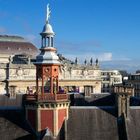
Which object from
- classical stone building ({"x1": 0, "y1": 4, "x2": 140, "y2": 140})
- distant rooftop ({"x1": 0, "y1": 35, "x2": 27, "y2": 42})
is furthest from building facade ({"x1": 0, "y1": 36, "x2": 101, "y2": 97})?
classical stone building ({"x1": 0, "y1": 4, "x2": 140, "y2": 140})

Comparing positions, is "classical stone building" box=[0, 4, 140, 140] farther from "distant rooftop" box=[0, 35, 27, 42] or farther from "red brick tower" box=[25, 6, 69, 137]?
"distant rooftop" box=[0, 35, 27, 42]

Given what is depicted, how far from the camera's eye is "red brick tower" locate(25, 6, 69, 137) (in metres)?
32.6

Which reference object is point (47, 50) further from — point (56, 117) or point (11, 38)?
point (11, 38)

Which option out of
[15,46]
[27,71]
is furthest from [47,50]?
[15,46]

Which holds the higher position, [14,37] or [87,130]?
[14,37]

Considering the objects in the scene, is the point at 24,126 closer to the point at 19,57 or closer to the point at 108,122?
the point at 108,122

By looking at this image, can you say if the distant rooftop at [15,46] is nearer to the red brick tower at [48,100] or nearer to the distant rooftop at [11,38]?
the distant rooftop at [11,38]

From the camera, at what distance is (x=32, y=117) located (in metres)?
33.4

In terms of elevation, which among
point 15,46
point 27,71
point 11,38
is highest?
point 11,38

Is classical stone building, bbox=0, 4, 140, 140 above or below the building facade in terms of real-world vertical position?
below

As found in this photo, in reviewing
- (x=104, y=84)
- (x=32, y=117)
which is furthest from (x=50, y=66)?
(x=104, y=84)

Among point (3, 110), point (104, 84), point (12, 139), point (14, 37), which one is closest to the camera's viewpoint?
point (12, 139)

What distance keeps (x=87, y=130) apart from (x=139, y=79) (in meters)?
118

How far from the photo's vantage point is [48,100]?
32500 mm
